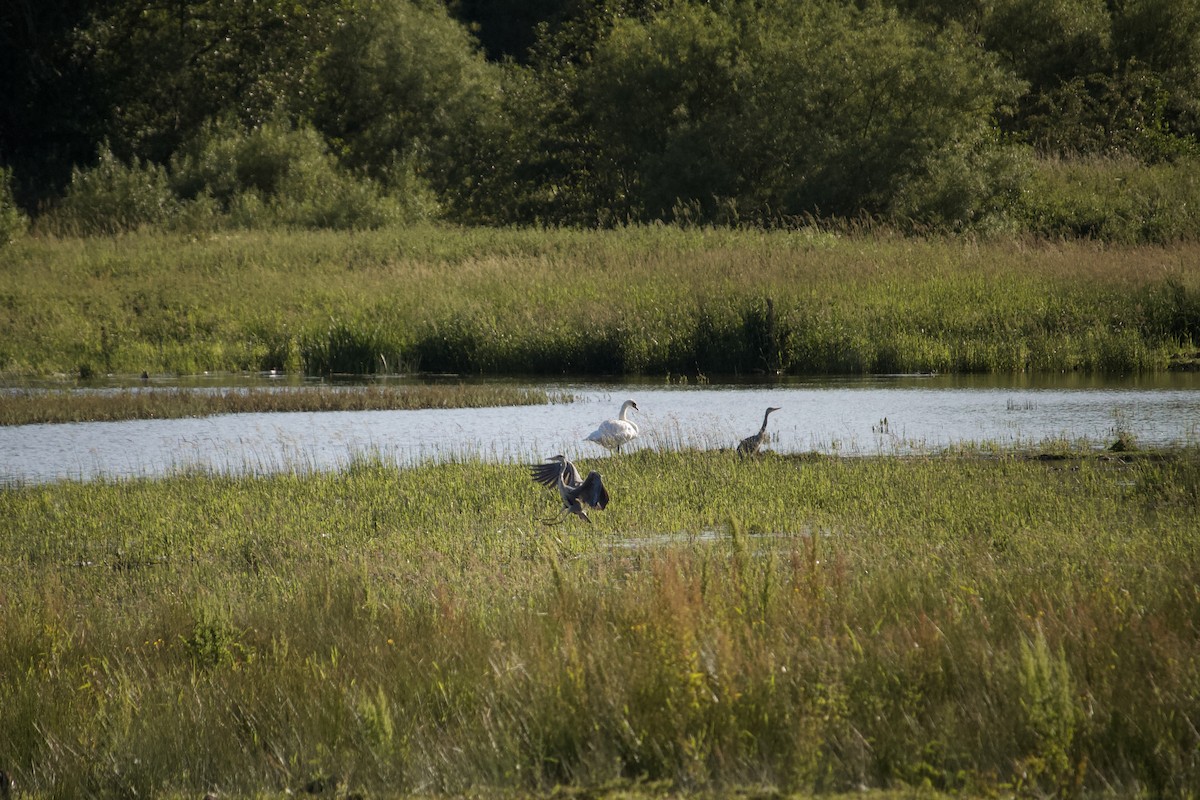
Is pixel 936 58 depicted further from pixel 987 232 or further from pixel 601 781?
pixel 601 781

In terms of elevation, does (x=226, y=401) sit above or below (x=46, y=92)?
below

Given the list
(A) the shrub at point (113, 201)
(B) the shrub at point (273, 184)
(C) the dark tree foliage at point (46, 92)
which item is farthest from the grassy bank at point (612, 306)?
(C) the dark tree foliage at point (46, 92)

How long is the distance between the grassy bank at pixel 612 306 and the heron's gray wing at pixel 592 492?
48.3ft

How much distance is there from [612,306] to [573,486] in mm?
15762

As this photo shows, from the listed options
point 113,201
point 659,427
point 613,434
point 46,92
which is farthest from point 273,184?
point 613,434

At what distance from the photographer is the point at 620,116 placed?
46125mm

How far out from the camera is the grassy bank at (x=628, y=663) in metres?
5.88

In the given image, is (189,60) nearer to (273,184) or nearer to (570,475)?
(273,184)

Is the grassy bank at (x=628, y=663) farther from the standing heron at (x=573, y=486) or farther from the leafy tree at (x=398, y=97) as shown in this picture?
the leafy tree at (x=398, y=97)

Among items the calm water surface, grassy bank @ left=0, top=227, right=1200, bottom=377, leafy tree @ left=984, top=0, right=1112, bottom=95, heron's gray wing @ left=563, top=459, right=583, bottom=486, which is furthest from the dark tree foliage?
heron's gray wing @ left=563, top=459, right=583, bottom=486

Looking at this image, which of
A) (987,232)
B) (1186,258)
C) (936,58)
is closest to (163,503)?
(1186,258)

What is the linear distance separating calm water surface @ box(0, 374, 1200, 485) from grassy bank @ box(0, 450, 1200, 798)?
5.11m

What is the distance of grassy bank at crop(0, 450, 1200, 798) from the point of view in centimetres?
588

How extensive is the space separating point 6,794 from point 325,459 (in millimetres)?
9698
